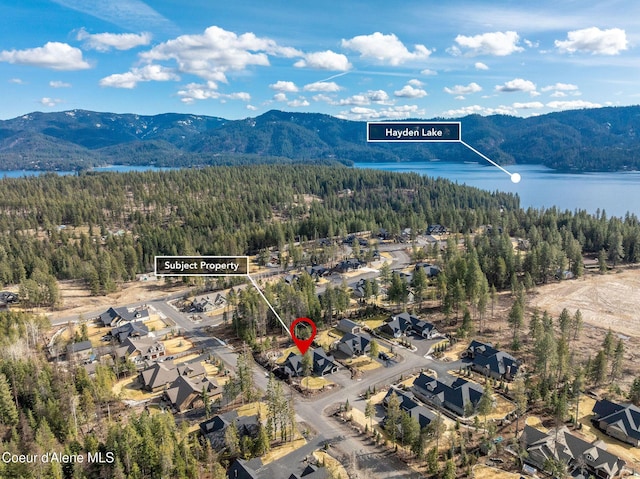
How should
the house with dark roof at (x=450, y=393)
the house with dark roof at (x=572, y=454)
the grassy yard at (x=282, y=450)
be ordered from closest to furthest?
the house with dark roof at (x=572, y=454) → the grassy yard at (x=282, y=450) → the house with dark roof at (x=450, y=393)

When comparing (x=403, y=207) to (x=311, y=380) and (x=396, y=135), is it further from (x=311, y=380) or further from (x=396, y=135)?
(x=396, y=135)

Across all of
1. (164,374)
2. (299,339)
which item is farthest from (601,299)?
(164,374)

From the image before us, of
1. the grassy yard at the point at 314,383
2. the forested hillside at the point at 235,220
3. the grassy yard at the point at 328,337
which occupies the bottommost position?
the grassy yard at the point at 314,383

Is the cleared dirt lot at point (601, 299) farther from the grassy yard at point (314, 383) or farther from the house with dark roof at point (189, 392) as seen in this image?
the house with dark roof at point (189, 392)

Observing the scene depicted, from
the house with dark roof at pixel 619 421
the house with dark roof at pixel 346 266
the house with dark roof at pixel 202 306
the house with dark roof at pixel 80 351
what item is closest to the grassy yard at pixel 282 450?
the house with dark roof at pixel 619 421

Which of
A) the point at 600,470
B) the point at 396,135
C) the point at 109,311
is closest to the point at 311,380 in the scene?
the point at 600,470
